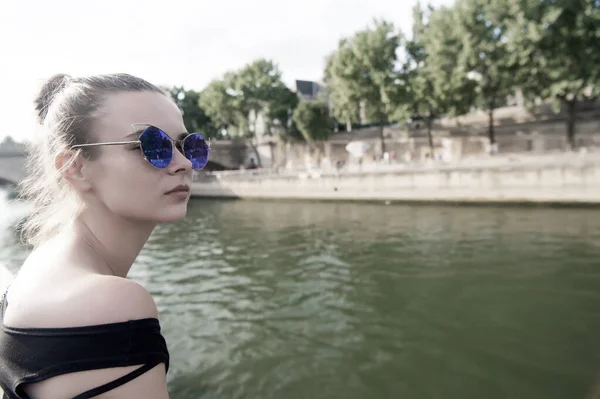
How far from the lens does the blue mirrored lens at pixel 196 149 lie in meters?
1.45

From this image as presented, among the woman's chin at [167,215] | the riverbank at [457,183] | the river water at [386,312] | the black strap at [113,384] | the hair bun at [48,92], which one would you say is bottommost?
the river water at [386,312]

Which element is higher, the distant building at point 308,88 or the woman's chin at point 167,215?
the distant building at point 308,88

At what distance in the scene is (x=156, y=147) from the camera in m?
1.26

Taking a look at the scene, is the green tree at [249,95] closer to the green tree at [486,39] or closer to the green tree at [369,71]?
the green tree at [369,71]

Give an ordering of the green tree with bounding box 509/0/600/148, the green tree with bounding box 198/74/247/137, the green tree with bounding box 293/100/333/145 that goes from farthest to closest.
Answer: the green tree with bounding box 198/74/247/137 → the green tree with bounding box 293/100/333/145 → the green tree with bounding box 509/0/600/148

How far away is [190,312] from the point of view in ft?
25.5

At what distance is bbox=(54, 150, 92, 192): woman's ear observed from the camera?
122 centimetres

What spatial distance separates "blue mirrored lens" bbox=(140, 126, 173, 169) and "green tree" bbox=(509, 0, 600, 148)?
1036 inches

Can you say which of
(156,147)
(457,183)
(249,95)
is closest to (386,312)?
(156,147)

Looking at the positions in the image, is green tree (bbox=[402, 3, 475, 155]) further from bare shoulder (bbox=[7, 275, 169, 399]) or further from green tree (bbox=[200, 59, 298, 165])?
bare shoulder (bbox=[7, 275, 169, 399])

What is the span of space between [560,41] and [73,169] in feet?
92.9

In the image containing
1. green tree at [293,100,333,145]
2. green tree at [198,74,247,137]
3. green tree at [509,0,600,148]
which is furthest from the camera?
green tree at [198,74,247,137]

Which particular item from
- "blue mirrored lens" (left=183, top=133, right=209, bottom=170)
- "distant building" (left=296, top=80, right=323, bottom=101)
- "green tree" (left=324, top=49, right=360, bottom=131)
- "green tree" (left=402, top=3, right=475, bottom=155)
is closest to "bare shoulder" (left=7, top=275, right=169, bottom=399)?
"blue mirrored lens" (left=183, top=133, right=209, bottom=170)

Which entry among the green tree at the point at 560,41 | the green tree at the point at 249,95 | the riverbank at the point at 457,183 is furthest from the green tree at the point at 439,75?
the green tree at the point at 249,95
